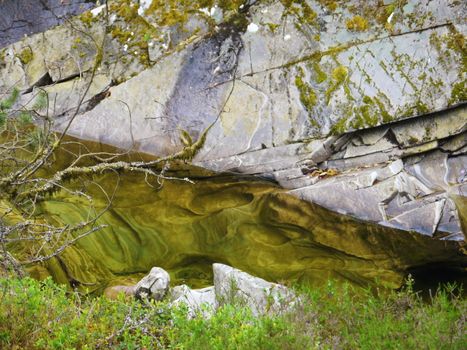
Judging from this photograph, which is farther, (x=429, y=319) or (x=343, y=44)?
(x=343, y=44)

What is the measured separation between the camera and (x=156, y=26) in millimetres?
8320

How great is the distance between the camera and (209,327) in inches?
150

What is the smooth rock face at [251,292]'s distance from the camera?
457 centimetres

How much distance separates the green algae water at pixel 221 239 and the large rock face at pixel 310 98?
21 centimetres

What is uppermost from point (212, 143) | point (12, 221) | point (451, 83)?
point (451, 83)

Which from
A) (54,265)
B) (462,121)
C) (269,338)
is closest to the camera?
(269,338)

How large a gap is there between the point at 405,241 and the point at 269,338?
2.98 meters

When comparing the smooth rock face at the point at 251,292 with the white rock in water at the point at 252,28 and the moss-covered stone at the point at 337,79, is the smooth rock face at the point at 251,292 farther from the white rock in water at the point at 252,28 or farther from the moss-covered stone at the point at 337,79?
the white rock in water at the point at 252,28

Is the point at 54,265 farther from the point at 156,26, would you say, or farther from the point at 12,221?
the point at 156,26

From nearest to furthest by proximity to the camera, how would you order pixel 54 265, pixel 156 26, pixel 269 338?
pixel 269 338 < pixel 54 265 < pixel 156 26

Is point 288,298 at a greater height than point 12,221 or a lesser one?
lesser

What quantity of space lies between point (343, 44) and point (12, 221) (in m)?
4.23

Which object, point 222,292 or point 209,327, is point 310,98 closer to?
point 222,292

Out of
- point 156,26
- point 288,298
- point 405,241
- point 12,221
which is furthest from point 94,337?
point 156,26
